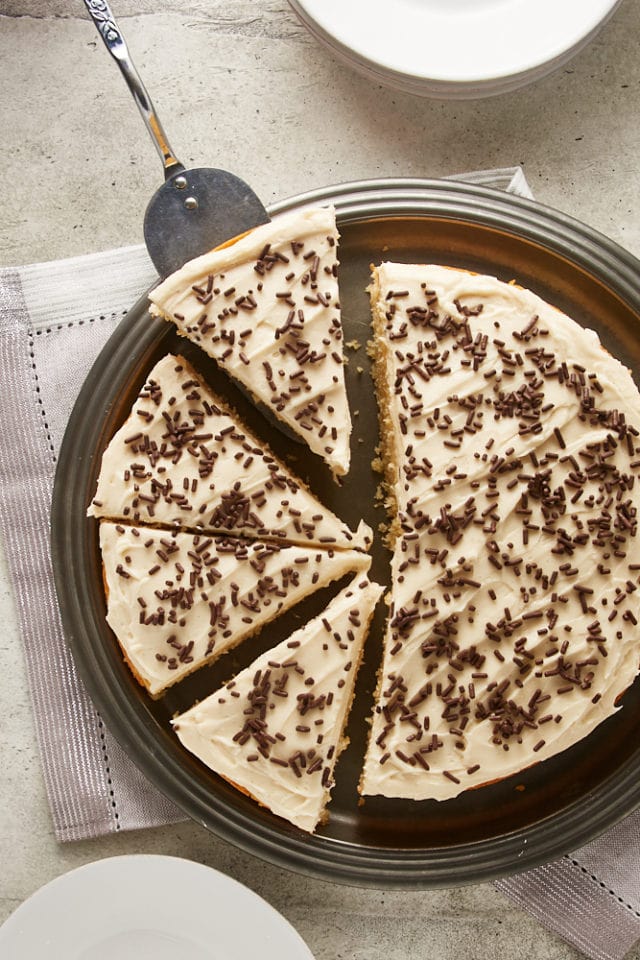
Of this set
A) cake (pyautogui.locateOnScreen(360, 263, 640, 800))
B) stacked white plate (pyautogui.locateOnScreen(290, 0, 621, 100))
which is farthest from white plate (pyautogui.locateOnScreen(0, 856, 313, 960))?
stacked white plate (pyautogui.locateOnScreen(290, 0, 621, 100))

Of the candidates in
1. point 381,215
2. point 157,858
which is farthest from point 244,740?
point 381,215

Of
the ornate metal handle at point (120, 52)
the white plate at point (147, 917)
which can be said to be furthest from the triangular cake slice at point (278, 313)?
the white plate at point (147, 917)

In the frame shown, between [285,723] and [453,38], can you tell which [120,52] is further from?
[285,723]

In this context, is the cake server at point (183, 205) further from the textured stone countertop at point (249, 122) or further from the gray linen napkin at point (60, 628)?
the textured stone countertop at point (249, 122)

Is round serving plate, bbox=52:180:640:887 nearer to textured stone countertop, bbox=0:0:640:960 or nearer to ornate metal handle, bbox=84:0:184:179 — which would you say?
textured stone countertop, bbox=0:0:640:960

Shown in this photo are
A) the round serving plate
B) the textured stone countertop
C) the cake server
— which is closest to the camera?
the round serving plate

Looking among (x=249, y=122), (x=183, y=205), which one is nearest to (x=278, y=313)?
(x=183, y=205)
